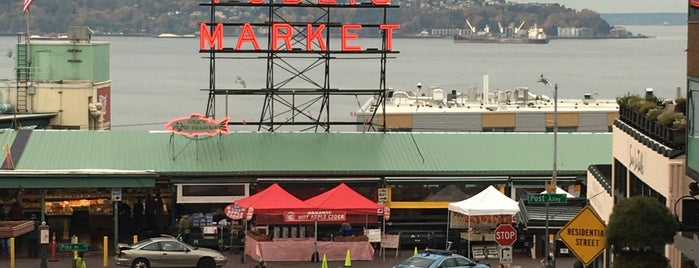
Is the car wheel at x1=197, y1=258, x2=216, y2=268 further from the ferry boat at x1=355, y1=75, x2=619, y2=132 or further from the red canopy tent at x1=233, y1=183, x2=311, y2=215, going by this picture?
the ferry boat at x1=355, y1=75, x2=619, y2=132

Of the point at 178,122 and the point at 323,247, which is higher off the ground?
the point at 178,122

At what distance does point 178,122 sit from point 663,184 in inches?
845

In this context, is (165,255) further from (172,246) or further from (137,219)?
(137,219)

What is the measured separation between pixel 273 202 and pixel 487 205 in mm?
6122

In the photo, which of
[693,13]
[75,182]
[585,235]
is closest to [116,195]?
[75,182]

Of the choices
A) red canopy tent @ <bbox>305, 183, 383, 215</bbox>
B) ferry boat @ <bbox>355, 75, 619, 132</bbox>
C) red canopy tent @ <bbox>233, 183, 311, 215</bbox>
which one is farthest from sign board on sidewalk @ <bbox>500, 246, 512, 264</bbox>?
ferry boat @ <bbox>355, 75, 619, 132</bbox>

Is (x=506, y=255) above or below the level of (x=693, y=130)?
below

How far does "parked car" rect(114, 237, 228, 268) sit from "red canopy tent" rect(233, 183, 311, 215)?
2.51 meters

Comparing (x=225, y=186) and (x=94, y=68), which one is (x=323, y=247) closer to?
(x=225, y=186)

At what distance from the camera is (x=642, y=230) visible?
2439 centimetres

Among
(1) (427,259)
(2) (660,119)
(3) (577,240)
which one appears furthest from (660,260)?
(1) (427,259)

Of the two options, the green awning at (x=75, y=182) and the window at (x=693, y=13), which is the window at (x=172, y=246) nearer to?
the green awning at (x=75, y=182)

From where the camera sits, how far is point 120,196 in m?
44.6

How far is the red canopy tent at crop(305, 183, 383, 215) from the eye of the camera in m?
42.9
